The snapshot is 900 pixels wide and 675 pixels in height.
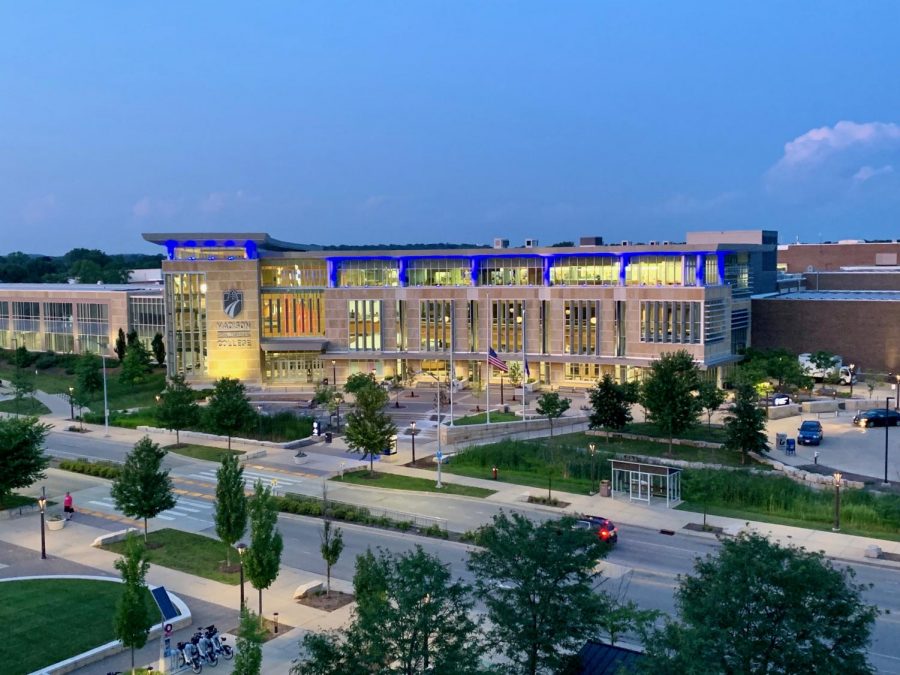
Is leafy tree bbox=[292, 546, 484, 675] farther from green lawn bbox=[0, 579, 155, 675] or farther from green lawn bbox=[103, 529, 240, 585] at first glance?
green lawn bbox=[103, 529, 240, 585]

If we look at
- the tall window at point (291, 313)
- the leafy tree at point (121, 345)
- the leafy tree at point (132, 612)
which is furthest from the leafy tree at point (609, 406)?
the leafy tree at point (121, 345)

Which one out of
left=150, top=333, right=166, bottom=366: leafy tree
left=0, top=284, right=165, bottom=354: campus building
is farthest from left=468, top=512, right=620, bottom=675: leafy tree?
left=0, top=284, right=165, bottom=354: campus building

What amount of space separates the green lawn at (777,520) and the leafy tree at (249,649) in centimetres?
2479

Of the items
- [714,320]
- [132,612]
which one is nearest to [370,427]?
[132,612]

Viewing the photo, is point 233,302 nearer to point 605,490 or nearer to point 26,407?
point 26,407

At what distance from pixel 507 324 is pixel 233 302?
1064 inches

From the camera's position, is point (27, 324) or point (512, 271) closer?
point (512, 271)

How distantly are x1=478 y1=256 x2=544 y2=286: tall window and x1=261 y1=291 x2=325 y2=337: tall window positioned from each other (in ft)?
55.8

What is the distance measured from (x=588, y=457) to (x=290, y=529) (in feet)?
63.7

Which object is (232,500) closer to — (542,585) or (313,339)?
(542,585)

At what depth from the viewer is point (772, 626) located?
49.2 feet

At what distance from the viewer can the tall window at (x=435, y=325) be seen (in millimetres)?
82500

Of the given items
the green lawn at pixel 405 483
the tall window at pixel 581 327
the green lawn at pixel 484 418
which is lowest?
the green lawn at pixel 405 483

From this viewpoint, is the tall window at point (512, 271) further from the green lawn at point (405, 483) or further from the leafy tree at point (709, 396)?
the green lawn at point (405, 483)
